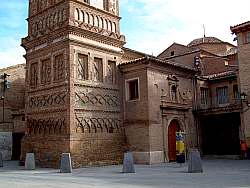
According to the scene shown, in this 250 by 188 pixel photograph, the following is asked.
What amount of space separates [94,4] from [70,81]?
568 centimetres

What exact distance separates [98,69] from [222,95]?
38.3 feet

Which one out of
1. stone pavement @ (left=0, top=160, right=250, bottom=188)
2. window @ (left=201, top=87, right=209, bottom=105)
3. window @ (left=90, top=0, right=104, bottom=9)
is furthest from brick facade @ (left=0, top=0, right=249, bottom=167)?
stone pavement @ (left=0, top=160, right=250, bottom=188)

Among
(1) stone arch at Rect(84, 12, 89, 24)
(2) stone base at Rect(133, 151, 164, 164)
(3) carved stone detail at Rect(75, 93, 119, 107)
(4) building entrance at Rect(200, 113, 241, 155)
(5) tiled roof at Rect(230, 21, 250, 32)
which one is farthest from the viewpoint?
(4) building entrance at Rect(200, 113, 241, 155)

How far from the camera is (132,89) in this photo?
21.2m

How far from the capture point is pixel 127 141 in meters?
20.7

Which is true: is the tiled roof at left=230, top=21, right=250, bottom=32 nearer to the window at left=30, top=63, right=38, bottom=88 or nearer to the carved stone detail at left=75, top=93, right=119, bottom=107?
the carved stone detail at left=75, top=93, right=119, bottom=107

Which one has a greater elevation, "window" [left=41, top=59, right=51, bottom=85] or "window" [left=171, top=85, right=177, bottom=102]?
"window" [left=41, top=59, right=51, bottom=85]

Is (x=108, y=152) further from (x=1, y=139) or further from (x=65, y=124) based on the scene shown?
(x=1, y=139)

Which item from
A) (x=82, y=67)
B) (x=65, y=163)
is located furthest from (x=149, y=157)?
(x=82, y=67)

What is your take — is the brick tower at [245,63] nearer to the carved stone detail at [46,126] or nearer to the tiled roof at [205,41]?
the carved stone detail at [46,126]

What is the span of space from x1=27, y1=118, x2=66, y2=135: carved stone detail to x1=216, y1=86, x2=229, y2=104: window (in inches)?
560

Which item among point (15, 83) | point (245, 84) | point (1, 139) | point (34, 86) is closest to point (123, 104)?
point (34, 86)

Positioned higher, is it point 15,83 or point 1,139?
point 15,83

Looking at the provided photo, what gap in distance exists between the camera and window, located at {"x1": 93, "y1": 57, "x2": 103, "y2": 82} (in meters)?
20.1
